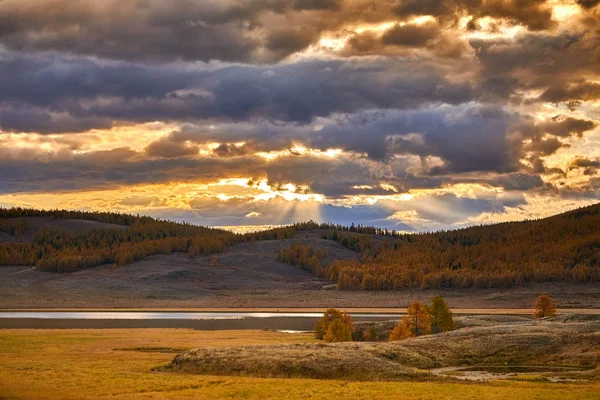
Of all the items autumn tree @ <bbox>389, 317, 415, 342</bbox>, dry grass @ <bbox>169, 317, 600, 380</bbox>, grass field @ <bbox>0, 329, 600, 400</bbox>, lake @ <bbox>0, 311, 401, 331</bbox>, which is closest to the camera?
grass field @ <bbox>0, 329, 600, 400</bbox>

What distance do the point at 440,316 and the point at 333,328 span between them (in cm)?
2135

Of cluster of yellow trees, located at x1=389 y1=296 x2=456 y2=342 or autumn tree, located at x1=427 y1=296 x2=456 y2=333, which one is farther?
autumn tree, located at x1=427 y1=296 x2=456 y2=333

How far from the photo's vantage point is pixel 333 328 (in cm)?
10775

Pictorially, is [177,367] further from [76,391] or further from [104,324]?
[104,324]

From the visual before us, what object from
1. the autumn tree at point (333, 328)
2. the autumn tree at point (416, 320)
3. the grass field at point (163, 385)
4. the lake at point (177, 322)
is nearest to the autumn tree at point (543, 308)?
the lake at point (177, 322)

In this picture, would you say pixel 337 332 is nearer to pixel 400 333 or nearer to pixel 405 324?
pixel 400 333

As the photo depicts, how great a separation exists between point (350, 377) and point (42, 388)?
993 inches

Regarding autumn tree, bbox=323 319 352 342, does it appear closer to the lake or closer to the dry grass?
the dry grass

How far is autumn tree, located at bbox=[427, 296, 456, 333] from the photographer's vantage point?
391ft

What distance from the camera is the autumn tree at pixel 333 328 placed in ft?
348

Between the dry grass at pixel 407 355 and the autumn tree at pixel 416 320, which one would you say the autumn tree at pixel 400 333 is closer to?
the autumn tree at pixel 416 320

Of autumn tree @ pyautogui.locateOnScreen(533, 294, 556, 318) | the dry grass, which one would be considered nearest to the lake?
autumn tree @ pyautogui.locateOnScreen(533, 294, 556, 318)

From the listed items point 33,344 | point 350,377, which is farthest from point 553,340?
point 33,344

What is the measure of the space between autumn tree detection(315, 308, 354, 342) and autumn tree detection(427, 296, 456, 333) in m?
12.8
